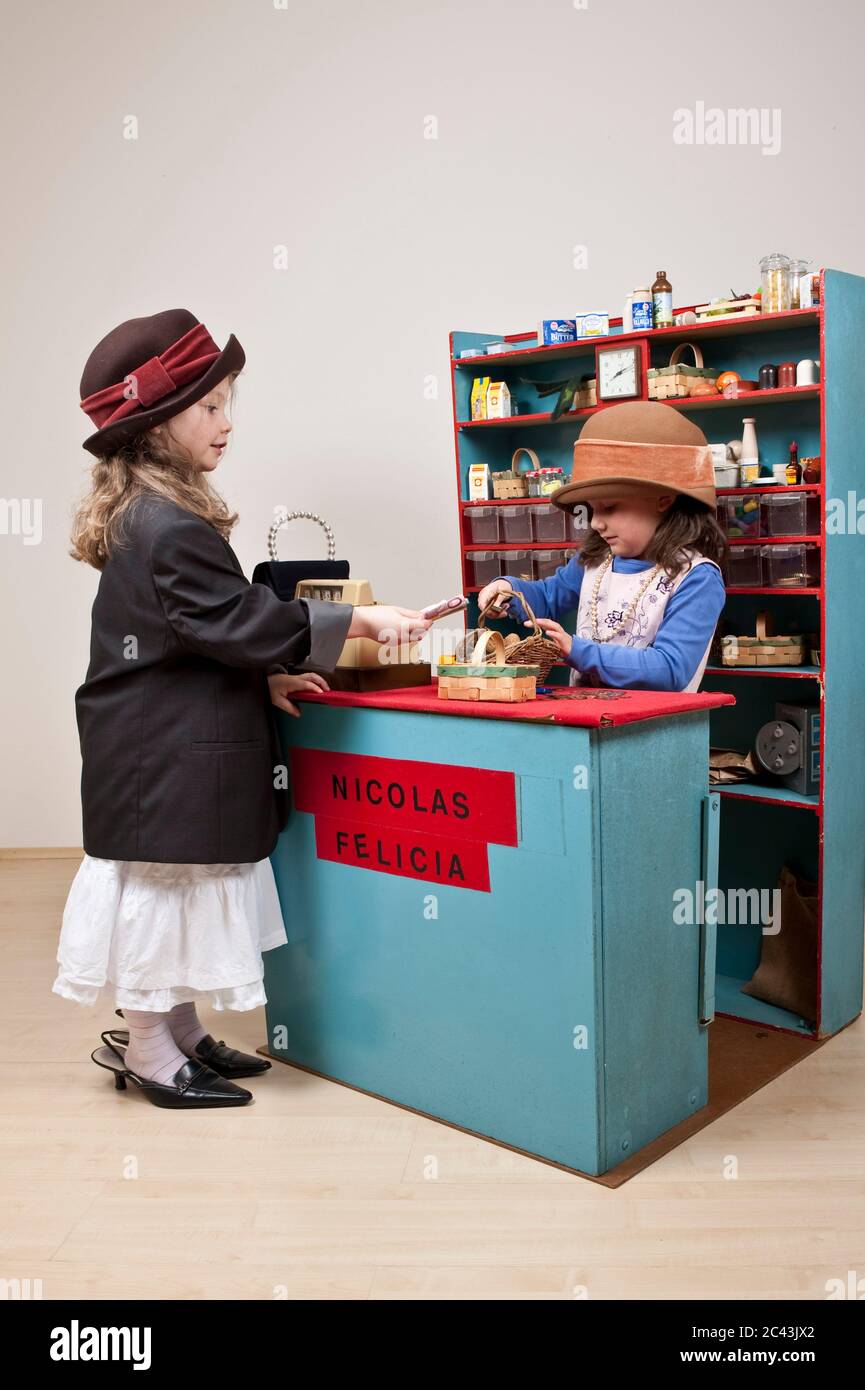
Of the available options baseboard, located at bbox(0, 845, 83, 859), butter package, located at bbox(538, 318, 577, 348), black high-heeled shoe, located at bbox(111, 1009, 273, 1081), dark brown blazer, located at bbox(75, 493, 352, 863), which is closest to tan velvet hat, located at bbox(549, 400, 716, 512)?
butter package, located at bbox(538, 318, 577, 348)

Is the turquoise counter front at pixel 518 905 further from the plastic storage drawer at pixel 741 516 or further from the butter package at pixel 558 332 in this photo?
the butter package at pixel 558 332

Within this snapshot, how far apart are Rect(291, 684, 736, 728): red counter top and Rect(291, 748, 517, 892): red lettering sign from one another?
0.42ft

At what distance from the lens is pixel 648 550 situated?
10.4 feet

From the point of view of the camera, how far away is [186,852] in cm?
276

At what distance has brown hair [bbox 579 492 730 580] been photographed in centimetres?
312

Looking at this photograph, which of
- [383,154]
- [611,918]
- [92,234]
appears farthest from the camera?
[92,234]

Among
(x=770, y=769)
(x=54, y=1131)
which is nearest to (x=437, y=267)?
(x=770, y=769)

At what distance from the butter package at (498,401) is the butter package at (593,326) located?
0.35m

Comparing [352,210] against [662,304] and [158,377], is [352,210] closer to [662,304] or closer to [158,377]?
[662,304]

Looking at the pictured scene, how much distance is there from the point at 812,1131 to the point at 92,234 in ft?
14.9

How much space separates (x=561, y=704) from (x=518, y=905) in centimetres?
42

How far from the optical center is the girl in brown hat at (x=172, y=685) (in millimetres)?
2709

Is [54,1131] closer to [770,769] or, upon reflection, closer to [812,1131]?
[812,1131]

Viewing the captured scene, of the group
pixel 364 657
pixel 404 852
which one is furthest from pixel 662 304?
pixel 404 852
